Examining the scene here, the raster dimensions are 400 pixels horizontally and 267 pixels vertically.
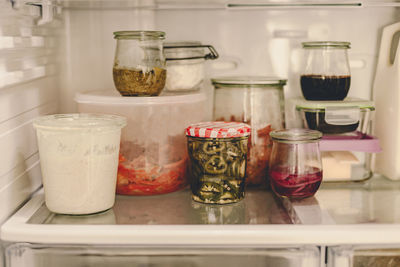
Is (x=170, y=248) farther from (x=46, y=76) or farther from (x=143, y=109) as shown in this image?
(x=46, y=76)

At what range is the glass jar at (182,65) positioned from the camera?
1433mm

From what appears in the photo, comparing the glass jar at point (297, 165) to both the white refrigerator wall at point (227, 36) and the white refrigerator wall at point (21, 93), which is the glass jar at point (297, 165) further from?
the white refrigerator wall at point (21, 93)

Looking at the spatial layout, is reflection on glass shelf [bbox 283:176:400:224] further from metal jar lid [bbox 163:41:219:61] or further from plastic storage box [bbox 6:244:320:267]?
metal jar lid [bbox 163:41:219:61]

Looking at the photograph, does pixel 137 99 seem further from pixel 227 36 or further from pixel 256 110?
pixel 227 36

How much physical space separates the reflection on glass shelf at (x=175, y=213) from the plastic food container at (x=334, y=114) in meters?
0.27

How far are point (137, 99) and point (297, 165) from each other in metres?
0.45

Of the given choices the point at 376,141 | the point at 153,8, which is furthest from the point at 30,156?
the point at 376,141

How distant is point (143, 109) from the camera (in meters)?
1.33

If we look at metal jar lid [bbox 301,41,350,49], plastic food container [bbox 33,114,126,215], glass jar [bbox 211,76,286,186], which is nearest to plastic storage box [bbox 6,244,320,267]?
plastic food container [bbox 33,114,126,215]

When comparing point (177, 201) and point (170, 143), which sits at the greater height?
point (170, 143)

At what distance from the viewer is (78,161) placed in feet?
3.77

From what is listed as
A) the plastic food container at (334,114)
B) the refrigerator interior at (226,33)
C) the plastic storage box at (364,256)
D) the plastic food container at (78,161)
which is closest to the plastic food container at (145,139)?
the plastic food container at (78,161)

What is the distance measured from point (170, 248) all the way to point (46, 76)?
27.3 inches

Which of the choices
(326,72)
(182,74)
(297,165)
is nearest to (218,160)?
(297,165)
